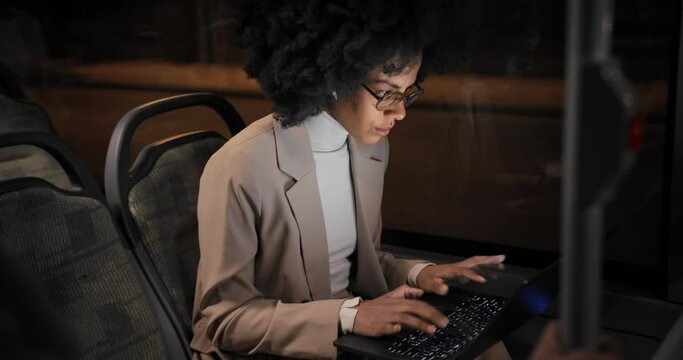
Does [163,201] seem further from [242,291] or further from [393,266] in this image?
[393,266]

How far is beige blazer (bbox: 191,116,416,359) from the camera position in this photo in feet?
5.00

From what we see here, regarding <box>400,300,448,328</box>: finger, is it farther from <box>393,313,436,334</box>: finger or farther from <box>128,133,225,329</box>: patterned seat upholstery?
<box>128,133,225,329</box>: patterned seat upholstery

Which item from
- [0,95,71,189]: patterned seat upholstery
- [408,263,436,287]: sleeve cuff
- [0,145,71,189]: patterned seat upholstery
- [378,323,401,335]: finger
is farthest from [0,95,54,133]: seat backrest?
[378,323,401,335]: finger

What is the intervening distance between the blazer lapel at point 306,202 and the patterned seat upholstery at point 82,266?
1.12 ft

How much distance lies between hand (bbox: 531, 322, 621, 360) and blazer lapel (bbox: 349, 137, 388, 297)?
1150 millimetres

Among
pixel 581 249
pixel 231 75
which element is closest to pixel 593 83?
pixel 581 249

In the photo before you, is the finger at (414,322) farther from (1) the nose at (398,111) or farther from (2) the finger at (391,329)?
(1) the nose at (398,111)

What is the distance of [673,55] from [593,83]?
2.09 m

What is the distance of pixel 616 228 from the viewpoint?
2.69 metres

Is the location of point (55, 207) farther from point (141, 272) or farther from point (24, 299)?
point (24, 299)

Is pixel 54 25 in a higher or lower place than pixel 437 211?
higher

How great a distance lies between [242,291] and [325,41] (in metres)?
0.52

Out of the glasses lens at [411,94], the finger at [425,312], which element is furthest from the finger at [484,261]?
Answer: the glasses lens at [411,94]

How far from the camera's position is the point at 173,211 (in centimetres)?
180
